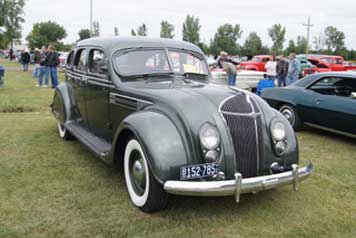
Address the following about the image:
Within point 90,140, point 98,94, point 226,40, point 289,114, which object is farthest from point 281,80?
point 226,40

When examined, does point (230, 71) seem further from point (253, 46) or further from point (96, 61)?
point (253, 46)

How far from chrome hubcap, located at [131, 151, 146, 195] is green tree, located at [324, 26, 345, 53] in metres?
71.5

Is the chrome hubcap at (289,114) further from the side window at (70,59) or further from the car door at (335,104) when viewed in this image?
the side window at (70,59)

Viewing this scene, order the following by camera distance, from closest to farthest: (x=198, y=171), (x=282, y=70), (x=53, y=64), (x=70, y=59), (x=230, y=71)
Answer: (x=198, y=171) < (x=70, y=59) < (x=230, y=71) < (x=282, y=70) < (x=53, y=64)

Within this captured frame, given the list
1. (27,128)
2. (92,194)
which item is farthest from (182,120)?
(27,128)

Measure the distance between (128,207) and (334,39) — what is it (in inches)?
2924

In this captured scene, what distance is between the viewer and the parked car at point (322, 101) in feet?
21.9

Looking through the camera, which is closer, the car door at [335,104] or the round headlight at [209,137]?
the round headlight at [209,137]

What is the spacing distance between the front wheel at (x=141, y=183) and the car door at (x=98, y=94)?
3.34 feet

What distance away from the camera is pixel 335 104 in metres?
6.84

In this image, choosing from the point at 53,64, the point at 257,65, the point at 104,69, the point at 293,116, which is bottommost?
Result: the point at 293,116

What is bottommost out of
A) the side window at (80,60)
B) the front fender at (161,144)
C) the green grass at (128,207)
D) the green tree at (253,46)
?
the green grass at (128,207)

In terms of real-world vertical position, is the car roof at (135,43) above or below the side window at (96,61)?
above

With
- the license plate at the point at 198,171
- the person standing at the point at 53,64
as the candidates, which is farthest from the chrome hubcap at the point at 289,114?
the person standing at the point at 53,64
